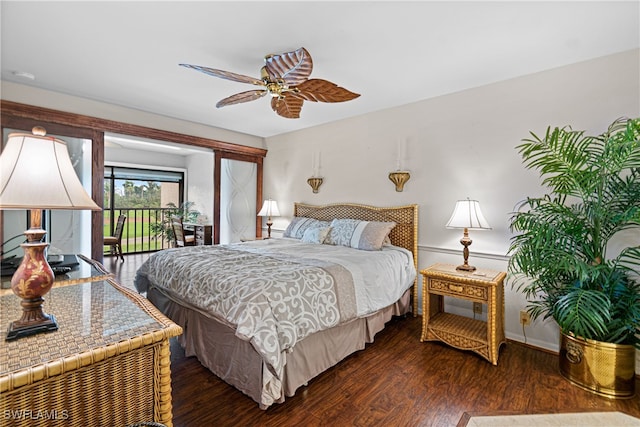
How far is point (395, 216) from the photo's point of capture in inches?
141

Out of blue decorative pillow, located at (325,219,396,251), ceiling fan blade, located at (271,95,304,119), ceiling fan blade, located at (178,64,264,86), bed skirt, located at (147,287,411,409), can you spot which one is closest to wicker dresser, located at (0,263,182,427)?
bed skirt, located at (147,287,411,409)

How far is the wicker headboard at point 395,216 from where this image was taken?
3406mm

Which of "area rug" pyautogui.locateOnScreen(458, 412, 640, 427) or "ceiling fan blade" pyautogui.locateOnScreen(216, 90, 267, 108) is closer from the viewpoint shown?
"area rug" pyautogui.locateOnScreen(458, 412, 640, 427)

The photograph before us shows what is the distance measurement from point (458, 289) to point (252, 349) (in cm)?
179

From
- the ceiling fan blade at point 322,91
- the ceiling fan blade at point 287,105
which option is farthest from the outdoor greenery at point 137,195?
the ceiling fan blade at point 322,91

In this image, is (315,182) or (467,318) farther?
(315,182)

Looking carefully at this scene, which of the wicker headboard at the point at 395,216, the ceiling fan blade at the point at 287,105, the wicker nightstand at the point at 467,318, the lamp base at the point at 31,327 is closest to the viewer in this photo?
the lamp base at the point at 31,327

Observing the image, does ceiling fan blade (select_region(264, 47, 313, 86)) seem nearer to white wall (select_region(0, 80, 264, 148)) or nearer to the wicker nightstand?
the wicker nightstand

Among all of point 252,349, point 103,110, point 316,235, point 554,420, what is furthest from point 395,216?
point 103,110

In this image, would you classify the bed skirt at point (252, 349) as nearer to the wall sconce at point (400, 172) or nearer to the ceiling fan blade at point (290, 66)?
the wall sconce at point (400, 172)

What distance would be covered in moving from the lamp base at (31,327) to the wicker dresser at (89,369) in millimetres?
21

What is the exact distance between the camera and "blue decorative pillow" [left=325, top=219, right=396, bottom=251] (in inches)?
128

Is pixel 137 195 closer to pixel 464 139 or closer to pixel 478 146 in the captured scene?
pixel 464 139

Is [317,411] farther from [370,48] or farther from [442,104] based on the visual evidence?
[442,104]
